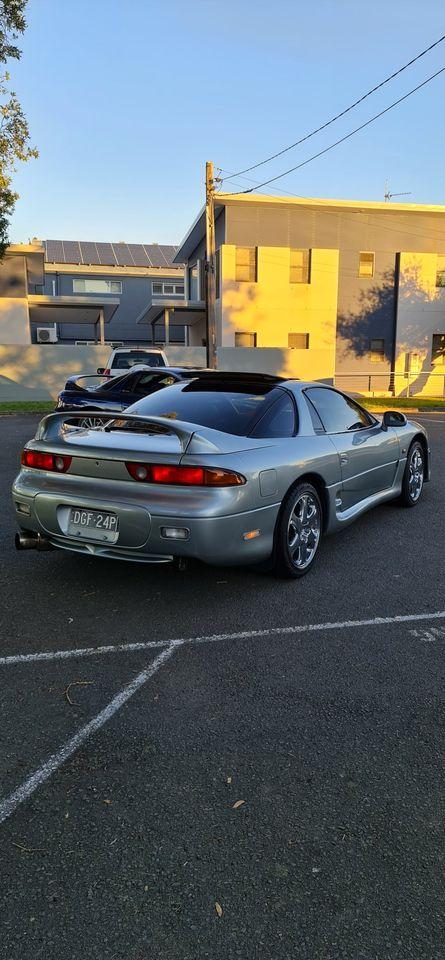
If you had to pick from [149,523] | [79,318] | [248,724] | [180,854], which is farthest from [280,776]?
[79,318]

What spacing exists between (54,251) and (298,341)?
2160 centimetres

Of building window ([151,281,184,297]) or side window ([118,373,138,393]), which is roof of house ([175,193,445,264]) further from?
side window ([118,373,138,393])

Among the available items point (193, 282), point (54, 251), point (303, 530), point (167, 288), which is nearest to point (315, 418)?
point (303, 530)

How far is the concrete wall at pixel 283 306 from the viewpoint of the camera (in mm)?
26875

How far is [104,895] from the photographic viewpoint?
6.13ft

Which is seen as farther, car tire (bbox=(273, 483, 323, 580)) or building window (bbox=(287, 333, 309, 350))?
building window (bbox=(287, 333, 309, 350))

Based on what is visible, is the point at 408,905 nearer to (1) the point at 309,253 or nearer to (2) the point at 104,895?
(2) the point at 104,895

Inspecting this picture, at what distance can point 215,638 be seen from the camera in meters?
3.61

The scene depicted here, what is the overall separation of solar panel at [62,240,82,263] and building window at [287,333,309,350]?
18.3 m

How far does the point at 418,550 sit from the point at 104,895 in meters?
4.00

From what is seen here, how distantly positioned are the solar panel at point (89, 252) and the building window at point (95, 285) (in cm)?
137

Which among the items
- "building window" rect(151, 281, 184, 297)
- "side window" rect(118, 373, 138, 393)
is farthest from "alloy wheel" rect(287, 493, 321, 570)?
"building window" rect(151, 281, 184, 297)

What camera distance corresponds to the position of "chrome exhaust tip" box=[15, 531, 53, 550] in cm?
424

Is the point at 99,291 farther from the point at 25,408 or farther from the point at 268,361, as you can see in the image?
the point at 25,408
